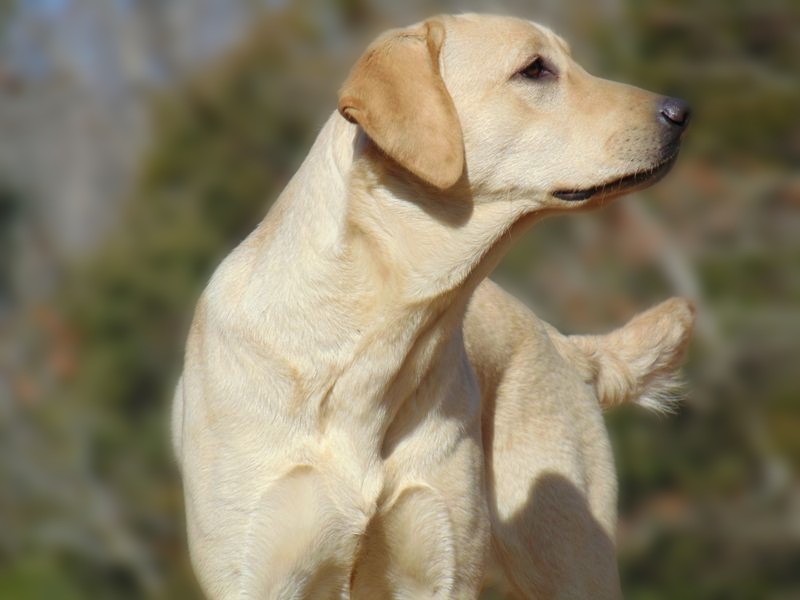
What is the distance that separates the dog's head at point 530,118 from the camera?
371 cm

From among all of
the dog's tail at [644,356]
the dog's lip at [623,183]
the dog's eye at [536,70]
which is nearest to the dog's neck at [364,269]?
the dog's lip at [623,183]

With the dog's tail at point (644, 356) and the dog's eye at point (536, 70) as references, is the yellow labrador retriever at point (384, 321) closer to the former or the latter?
the dog's eye at point (536, 70)

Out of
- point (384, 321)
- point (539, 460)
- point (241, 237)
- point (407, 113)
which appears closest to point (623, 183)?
point (407, 113)

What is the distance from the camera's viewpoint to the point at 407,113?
357 cm

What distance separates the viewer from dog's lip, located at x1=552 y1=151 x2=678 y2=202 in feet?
12.3

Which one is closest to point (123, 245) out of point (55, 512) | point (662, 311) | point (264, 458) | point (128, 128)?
point (128, 128)

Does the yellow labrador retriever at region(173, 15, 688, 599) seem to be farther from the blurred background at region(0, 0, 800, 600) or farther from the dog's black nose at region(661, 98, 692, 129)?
the blurred background at region(0, 0, 800, 600)

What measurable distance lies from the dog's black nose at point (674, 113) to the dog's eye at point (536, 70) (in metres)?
0.31

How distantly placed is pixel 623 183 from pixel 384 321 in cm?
71

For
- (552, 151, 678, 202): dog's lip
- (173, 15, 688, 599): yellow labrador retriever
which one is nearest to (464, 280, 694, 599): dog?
(173, 15, 688, 599): yellow labrador retriever

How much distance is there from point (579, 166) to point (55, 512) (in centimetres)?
956

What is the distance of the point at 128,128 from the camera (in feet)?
43.6

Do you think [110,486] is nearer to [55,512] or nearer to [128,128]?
[55,512]

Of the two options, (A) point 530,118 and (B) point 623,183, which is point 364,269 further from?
(B) point 623,183
